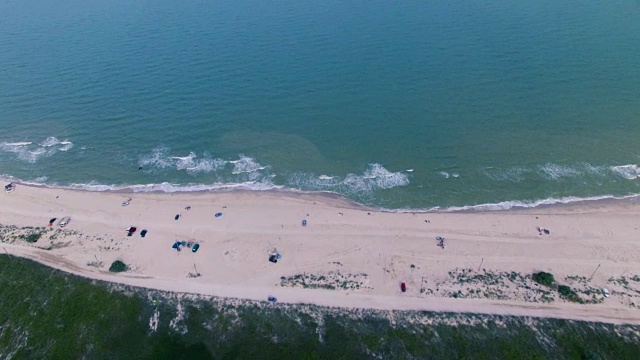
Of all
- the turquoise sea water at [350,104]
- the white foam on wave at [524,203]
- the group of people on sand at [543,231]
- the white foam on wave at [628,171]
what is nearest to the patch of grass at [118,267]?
the turquoise sea water at [350,104]

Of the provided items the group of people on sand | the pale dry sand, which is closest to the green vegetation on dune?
the pale dry sand

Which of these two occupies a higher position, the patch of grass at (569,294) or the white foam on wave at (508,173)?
the white foam on wave at (508,173)

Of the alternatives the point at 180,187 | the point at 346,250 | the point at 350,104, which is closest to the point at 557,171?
the point at 346,250

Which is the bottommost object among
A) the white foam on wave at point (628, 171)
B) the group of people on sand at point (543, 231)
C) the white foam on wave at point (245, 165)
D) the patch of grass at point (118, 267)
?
the patch of grass at point (118, 267)

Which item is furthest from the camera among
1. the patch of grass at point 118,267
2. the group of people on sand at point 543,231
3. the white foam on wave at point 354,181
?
the white foam on wave at point 354,181

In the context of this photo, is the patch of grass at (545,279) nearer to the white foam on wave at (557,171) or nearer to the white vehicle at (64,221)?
the white foam on wave at (557,171)

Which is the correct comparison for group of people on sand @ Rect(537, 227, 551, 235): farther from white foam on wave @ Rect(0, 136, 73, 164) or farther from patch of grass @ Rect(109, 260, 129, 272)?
white foam on wave @ Rect(0, 136, 73, 164)

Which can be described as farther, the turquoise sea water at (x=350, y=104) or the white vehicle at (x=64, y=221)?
the turquoise sea water at (x=350, y=104)

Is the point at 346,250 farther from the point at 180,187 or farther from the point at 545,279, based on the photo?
the point at 180,187

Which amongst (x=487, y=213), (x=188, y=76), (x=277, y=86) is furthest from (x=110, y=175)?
(x=487, y=213)
